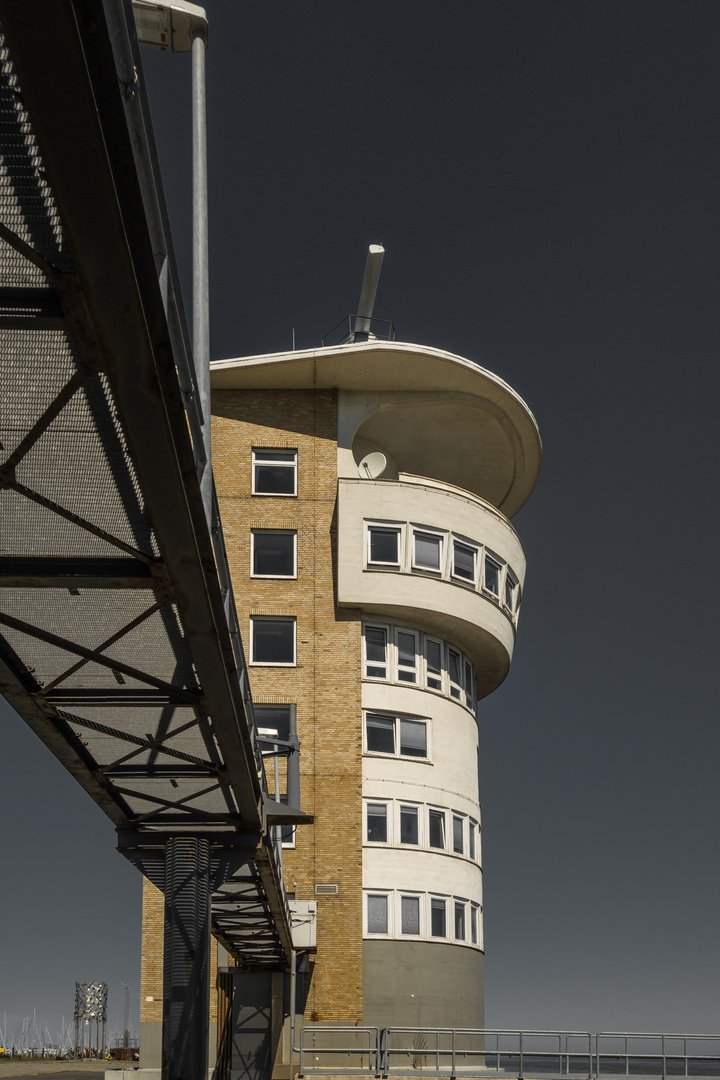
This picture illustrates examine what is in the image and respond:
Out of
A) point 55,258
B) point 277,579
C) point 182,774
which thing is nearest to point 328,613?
point 277,579

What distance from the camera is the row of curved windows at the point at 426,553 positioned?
3916cm

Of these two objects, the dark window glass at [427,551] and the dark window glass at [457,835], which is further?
the dark window glass at [457,835]

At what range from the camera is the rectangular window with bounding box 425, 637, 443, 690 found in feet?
Answer: 133

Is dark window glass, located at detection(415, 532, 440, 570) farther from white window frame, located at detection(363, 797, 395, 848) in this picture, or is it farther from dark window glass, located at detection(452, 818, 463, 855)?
dark window glass, located at detection(452, 818, 463, 855)

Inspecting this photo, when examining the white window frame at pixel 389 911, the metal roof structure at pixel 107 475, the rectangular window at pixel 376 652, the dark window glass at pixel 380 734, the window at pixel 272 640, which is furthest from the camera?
the rectangular window at pixel 376 652

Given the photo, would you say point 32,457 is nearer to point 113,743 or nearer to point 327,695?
point 113,743

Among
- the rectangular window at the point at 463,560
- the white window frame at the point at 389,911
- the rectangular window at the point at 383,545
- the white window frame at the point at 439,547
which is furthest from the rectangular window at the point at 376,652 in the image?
the white window frame at the point at 389,911

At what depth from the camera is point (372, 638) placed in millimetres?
39594

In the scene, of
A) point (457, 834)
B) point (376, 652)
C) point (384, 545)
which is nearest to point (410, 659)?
point (376, 652)

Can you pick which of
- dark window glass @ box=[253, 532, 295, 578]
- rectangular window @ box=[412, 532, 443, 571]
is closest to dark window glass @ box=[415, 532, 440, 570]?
rectangular window @ box=[412, 532, 443, 571]

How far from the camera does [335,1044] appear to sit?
3503cm

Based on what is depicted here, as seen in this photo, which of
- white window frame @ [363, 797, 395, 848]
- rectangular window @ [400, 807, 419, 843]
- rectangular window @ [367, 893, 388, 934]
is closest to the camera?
rectangular window @ [367, 893, 388, 934]

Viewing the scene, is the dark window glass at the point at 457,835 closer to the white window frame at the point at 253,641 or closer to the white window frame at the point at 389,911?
the white window frame at the point at 389,911

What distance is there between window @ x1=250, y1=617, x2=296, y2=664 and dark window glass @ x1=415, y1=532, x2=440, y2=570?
4.34 metres
